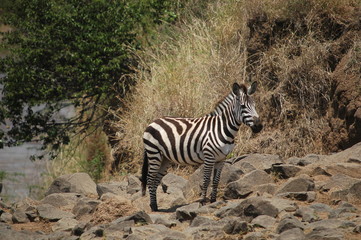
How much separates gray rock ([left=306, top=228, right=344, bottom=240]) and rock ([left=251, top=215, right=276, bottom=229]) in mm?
818

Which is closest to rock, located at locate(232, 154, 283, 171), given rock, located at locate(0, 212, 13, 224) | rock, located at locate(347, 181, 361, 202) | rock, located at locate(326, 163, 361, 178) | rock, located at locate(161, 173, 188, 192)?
rock, located at locate(161, 173, 188, 192)

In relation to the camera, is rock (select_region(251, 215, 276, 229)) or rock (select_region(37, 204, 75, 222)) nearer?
rock (select_region(251, 215, 276, 229))

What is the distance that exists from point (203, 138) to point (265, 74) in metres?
4.06

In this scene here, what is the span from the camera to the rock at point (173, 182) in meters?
11.6

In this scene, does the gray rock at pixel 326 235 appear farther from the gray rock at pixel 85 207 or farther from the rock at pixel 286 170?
the gray rock at pixel 85 207

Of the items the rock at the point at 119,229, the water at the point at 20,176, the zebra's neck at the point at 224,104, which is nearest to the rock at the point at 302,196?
the zebra's neck at the point at 224,104

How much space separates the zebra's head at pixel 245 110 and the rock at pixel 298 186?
912 mm

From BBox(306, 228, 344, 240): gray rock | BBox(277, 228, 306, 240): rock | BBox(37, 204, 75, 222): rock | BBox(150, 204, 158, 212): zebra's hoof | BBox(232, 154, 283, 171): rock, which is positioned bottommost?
BBox(37, 204, 75, 222): rock

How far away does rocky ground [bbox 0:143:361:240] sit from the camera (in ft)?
26.5

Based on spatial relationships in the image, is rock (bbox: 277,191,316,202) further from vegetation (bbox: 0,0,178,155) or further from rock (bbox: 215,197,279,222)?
vegetation (bbox: 0,0,178,155)

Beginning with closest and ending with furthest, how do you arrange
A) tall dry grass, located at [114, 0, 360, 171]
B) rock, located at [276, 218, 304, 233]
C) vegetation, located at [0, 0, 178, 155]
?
1. rock, located at [276, 218, 304, 233]
2. tall dry grass, located at [114, 0, 360, 171]
3. vegetation, located at [0, 0, 178, 155]

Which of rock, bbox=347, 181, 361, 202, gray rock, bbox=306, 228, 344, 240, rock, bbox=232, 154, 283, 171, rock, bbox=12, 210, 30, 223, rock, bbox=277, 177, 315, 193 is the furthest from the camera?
rock, bbox=232, 154, 283, 171

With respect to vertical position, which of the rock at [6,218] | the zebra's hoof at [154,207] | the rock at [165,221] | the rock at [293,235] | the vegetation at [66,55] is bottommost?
the rock at [6,218]

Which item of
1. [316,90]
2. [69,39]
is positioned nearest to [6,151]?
A: [69,39]
